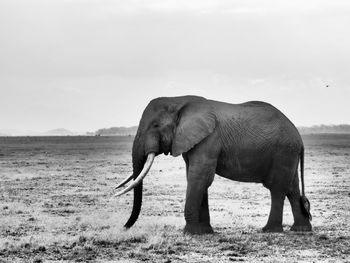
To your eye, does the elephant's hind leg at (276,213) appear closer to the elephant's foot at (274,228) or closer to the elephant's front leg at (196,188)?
the elephant's foot at (274,228)

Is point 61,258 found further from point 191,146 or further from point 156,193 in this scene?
point 156,193

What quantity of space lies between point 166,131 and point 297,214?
120 inches

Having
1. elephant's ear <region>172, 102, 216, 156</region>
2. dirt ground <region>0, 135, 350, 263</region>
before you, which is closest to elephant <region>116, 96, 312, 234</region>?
elephant's ear <region>172, 102, 216, 156</region>

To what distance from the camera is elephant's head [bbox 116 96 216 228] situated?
40.9 ft

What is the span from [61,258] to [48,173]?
1902 cm

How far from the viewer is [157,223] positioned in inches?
561

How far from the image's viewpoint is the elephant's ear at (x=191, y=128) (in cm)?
1243

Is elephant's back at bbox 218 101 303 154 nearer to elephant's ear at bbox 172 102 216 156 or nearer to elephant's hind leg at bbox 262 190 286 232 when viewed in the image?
elephant's ear at bbox 172 102 216 156

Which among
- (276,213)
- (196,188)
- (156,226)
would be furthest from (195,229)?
(276,213)

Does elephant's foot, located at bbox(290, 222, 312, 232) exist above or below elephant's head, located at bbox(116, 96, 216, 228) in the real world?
below

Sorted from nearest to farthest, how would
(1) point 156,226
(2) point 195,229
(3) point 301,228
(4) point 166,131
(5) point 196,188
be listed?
(5) point 196,188
(2) point 195,229
(4) point 166,131
(3) point 301,228
(1) point 156,226

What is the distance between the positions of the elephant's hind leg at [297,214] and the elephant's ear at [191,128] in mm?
2177

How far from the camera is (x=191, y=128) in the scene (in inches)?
492

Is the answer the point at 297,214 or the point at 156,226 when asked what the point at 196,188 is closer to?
the point at 156,226
